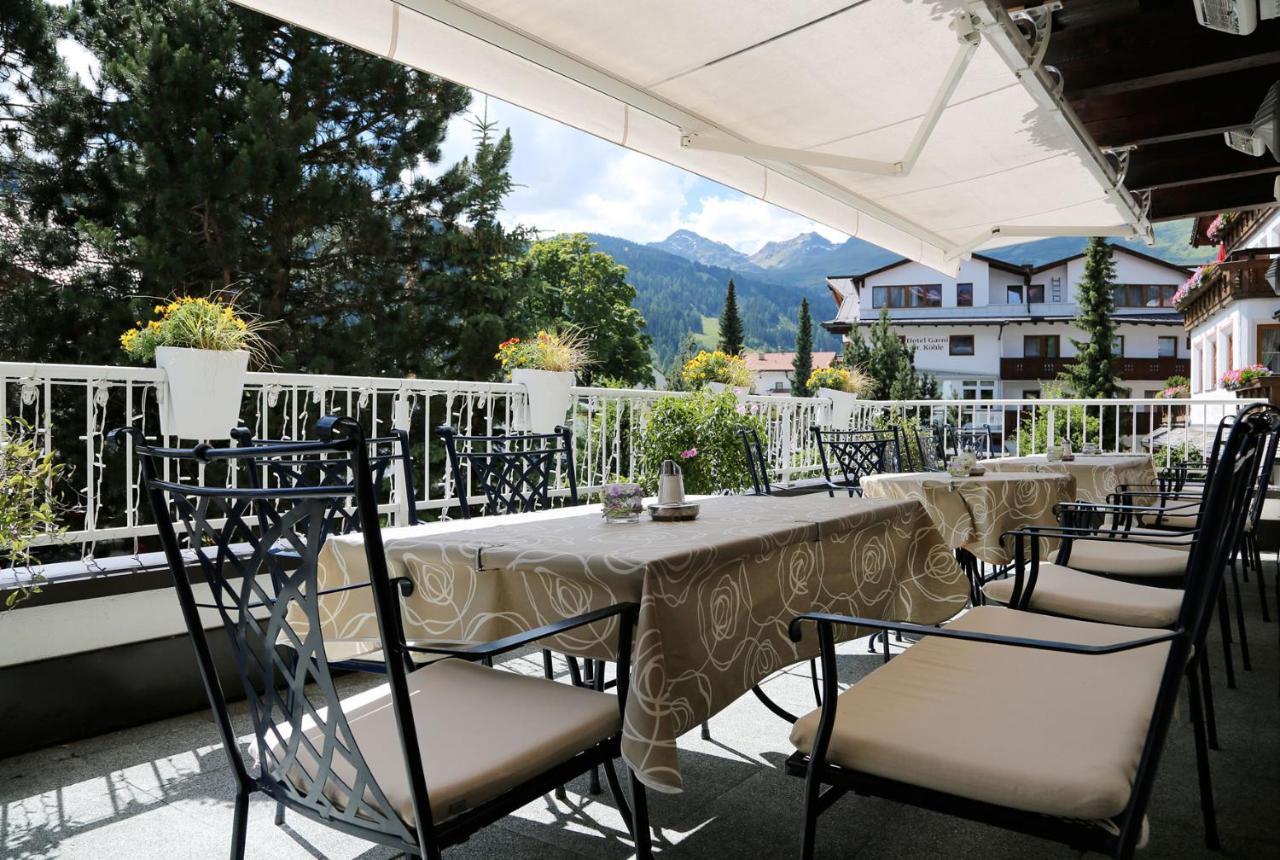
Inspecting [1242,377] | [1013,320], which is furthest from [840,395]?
[1013,320]

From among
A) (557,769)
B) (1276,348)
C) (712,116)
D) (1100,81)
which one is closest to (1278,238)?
(1276,348)

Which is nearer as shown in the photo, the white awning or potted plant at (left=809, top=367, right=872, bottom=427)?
the white awning

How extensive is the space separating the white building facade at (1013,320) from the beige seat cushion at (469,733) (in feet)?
142

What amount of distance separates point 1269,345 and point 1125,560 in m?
22.9

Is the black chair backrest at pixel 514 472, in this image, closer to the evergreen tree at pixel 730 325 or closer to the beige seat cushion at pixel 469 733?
the beige seat cushion at pixel 469 733

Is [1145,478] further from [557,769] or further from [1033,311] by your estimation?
[1033,311]

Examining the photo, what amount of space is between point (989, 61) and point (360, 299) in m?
14.9

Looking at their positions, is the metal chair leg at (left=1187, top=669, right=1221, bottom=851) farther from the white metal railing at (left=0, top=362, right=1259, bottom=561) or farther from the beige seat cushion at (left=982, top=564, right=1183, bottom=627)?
the white metal railing at (left=0, top=362, right=1259, bottom=561)

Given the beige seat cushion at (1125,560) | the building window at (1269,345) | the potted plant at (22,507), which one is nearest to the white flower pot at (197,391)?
the potted plant at (22,507)

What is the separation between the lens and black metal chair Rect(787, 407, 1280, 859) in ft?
4.24

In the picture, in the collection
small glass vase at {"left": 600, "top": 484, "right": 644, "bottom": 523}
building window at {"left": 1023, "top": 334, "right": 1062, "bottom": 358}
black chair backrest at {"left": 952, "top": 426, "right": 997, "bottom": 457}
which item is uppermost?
building window at {"left": 1023, "top": 334, "right": 1062, "bottom": 358}

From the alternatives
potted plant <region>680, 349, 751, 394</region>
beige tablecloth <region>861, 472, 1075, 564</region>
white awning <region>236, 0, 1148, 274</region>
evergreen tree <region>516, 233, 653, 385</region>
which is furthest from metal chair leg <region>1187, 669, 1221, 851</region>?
evergreen tree <region>516, 233, 653, 385</region>

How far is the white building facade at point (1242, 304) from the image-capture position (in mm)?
18656

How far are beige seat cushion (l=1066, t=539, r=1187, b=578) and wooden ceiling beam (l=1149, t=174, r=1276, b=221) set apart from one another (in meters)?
3.25
